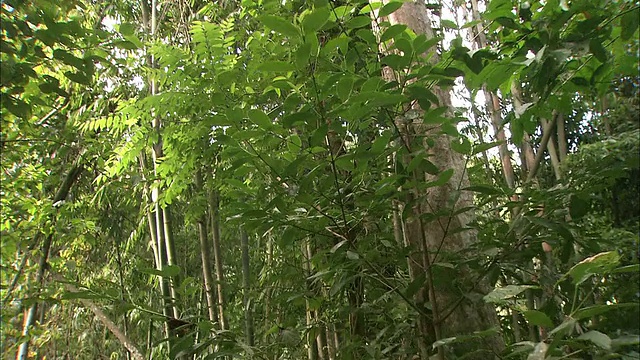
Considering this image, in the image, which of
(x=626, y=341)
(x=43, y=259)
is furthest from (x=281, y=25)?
(x=43, y=259)

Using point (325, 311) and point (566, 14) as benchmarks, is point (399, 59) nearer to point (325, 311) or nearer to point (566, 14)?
point (566, 14)

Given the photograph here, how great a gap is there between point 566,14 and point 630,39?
0.39 feet

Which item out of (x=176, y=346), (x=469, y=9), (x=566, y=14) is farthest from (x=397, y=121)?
(x=469, y=9)

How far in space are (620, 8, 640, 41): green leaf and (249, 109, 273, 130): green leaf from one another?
54 cm

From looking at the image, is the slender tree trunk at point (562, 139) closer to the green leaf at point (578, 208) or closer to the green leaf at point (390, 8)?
the green leaf at point (578, 208)

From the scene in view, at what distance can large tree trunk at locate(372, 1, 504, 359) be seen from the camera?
3.16ft

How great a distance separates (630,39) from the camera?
836 millimetres

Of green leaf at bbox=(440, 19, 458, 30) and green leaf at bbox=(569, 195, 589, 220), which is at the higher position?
green leaf at bbox=(440, 19, 458, 30)

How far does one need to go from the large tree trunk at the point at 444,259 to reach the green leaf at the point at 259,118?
0.78 feet

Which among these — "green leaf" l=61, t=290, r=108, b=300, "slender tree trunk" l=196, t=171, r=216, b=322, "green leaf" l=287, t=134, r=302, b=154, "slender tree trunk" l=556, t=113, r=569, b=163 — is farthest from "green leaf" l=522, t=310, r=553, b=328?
"slender tree trunk" l=196, t=171, r=216, b=322

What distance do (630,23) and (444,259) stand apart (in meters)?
0.51

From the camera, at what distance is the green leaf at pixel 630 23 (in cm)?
77

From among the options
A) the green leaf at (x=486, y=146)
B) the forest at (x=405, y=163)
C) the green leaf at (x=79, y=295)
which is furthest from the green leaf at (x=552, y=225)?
the green leaf at (x=79, y=295)

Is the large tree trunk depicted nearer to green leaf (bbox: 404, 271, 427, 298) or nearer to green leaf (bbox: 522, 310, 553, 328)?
green leaf (bbox: 404, 271, 427, 298)
